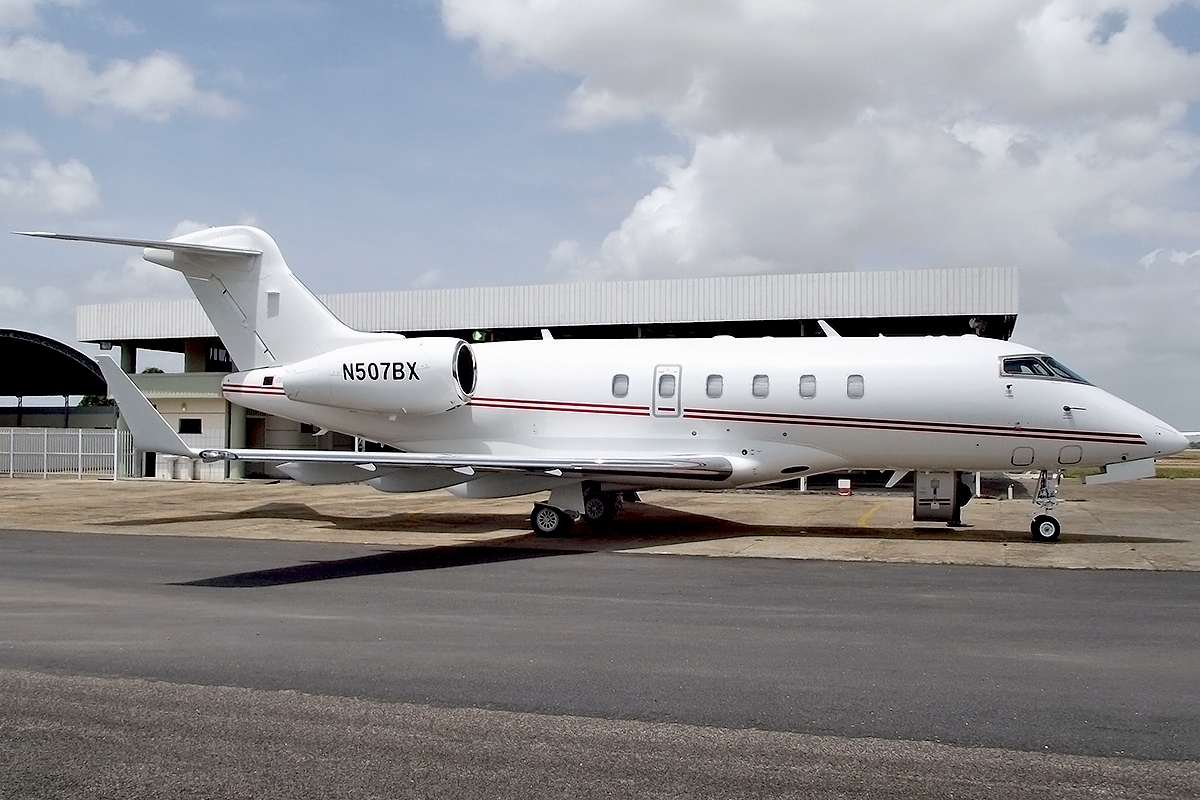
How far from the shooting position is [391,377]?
17.8 meters

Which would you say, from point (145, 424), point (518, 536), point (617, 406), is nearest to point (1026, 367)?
point (617, 406)

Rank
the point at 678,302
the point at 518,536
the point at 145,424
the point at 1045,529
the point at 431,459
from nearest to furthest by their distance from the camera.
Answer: the point at 145,424, the point at 431,459, the point at 1045,529, the point at 518,536, the point at 678,302

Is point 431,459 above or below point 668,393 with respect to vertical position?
below

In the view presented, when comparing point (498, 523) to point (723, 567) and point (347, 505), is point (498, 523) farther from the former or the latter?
point (723, 567)

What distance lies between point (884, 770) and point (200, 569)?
10.3 metres

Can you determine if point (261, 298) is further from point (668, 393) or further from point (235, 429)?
point (235, 429)

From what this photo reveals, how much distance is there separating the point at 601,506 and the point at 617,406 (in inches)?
92.1

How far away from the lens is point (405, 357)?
701 inches

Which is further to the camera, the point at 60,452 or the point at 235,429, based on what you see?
the point at 60,452

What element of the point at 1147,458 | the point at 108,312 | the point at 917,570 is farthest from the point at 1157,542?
the point at 108,312

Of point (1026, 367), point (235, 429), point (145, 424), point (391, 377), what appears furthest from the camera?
point (235, 429)

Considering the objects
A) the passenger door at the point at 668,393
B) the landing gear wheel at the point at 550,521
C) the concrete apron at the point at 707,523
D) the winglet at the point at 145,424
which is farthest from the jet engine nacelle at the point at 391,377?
the winglet at the point at 145,424

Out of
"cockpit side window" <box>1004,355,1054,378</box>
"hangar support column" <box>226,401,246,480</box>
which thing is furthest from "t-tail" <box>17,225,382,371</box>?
"hangar support column" <box>226,401,246,480</box>

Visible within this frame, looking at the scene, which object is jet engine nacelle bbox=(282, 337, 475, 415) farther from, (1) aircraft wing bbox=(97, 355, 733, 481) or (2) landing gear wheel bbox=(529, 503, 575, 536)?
(2) landing gear wheel bbox=(529, 503, 575, 536)
